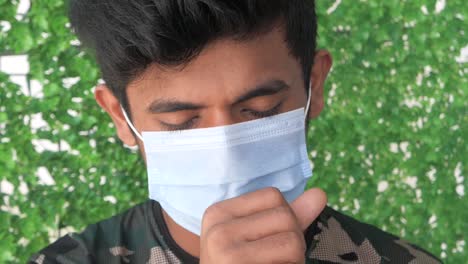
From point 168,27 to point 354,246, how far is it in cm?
76

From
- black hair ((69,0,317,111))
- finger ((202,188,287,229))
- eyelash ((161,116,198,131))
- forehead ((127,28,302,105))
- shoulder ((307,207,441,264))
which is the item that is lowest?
shoulder ((307,207,441,264))

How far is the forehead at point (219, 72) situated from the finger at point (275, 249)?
0.37m

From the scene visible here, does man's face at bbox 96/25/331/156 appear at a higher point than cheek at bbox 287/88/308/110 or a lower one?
higher

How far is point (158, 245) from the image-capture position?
1643mm

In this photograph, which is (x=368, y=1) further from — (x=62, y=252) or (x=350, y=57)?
(x=62, y=252)

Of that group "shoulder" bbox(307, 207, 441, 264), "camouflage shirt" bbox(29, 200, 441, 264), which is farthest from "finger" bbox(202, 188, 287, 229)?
"shoulder" bbox(307, 207, 441, 264)

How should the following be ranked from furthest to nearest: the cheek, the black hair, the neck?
the neck → the cheek → the black hair

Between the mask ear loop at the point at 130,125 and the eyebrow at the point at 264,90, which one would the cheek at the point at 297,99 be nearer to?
the eyebrow at the point at 264,90

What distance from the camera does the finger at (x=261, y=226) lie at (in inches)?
43.4

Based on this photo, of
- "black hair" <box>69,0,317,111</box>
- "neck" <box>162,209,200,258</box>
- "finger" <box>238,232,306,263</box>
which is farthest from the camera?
"neck" <box>162,209,200,258</box>

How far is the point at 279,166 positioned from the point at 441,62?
3.99 feet

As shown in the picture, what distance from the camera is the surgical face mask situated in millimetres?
1375

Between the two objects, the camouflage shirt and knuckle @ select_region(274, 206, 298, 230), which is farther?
the camouflage shirt

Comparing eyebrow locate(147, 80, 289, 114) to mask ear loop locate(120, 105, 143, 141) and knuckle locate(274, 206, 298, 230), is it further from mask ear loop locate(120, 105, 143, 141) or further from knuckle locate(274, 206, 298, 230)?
knuckle locate(274, 206, 298, 230)
